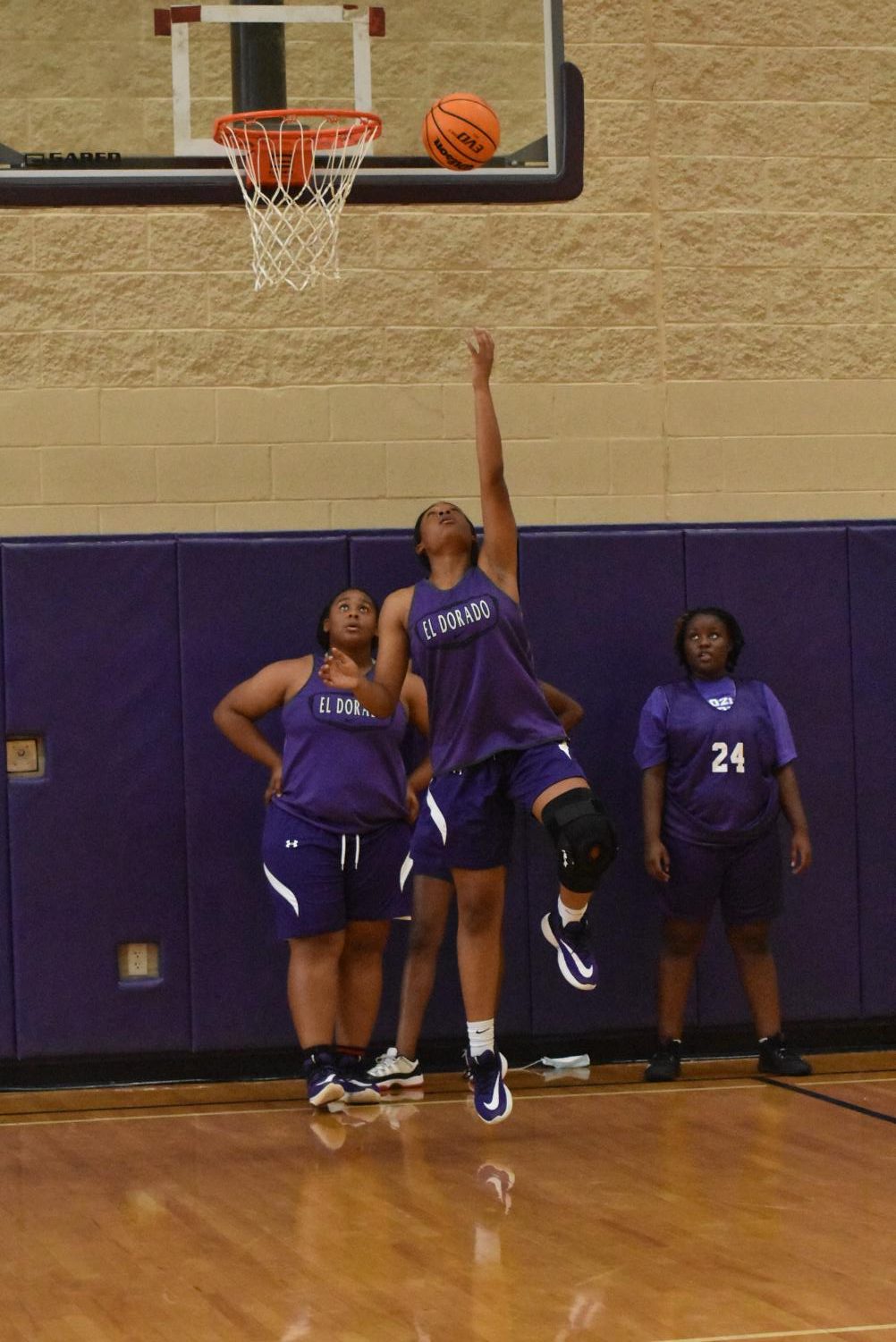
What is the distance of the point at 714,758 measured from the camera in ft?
24.5

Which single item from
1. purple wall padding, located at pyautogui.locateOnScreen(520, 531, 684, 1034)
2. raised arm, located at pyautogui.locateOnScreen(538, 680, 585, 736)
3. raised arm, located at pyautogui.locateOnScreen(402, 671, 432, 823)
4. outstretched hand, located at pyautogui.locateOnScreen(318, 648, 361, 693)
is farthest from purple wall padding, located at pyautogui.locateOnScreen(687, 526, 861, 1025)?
outstretched hand, located at pyautogui.locateOnScreen(318, 648, 361, 693)

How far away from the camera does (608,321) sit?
346 inches

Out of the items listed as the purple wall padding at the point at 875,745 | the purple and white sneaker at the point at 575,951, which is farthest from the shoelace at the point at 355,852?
the purple wall padding at the point at 875,745

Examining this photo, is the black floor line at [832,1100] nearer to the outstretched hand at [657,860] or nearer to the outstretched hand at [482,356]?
the outstretched hand at [657,860]

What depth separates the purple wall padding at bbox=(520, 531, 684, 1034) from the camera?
25.7 ft

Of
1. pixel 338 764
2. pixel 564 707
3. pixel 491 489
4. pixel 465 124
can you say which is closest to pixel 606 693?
A: pixel 564 707

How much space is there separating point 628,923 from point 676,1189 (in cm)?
243

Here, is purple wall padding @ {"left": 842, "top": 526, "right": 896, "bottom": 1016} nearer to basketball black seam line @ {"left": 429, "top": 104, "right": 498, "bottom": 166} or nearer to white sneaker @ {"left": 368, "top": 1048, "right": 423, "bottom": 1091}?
white sneaker @ {"left": 368, "top": 1048, "right": 423, "bottom": 1091}

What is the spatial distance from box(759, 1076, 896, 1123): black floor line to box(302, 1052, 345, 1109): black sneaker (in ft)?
5.70

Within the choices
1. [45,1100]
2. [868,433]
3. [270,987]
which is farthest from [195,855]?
[868,433]

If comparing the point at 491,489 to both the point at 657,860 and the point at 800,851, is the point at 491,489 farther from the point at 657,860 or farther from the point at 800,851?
the point at 800,851

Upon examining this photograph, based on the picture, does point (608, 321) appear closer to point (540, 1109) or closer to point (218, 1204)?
point (540, 1109)

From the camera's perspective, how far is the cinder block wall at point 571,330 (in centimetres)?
844

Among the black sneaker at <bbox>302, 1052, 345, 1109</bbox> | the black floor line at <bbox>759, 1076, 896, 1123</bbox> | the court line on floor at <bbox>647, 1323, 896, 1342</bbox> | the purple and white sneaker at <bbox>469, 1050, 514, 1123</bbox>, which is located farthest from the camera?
the black sneaker at <bbox>302, 1052, 345, 1109</bbox>
